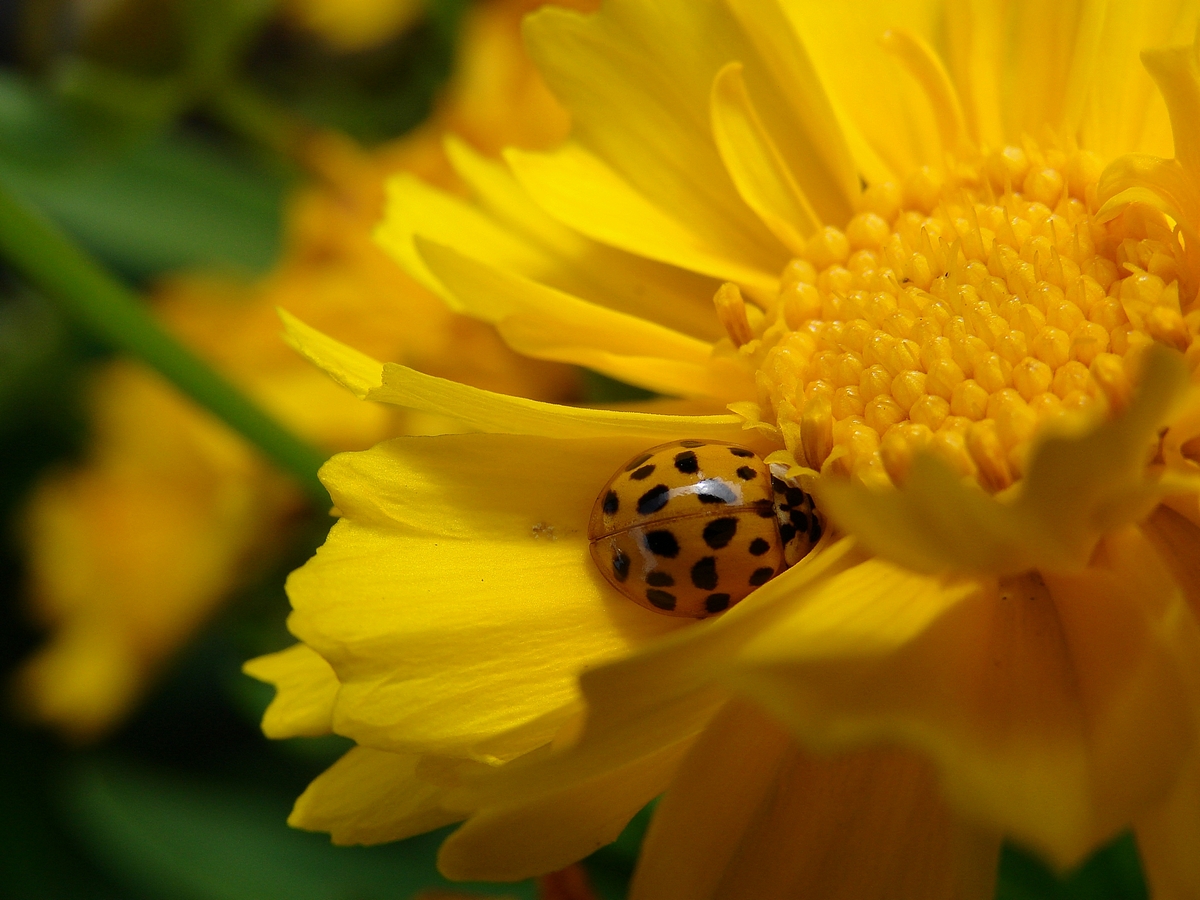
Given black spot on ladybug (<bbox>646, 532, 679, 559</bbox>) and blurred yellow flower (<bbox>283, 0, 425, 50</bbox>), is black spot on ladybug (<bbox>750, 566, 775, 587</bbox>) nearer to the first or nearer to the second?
black spot on ladybug (<bbox>646, 532, 679, 559</bbox>)

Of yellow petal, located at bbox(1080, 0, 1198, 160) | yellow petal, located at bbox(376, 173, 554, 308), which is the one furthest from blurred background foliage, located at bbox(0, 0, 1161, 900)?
yellow petal, located at bbox(1080, 0, 1198, 160)

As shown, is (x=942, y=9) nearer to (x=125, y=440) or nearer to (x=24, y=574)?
(x=125, y=440)

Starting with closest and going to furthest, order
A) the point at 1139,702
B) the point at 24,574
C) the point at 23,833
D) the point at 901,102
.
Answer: the point at 1139,702, the point at 901,102, the point at 23,833, the point at 24,574

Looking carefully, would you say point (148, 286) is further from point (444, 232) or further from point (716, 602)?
point (716, 602)

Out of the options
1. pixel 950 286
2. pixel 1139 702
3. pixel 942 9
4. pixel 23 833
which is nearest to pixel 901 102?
pixel 942 9

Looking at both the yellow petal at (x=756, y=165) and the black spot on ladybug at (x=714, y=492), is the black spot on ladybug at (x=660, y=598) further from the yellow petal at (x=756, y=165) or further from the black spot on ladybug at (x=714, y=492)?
the yellow petal at (x=756, y=165)
